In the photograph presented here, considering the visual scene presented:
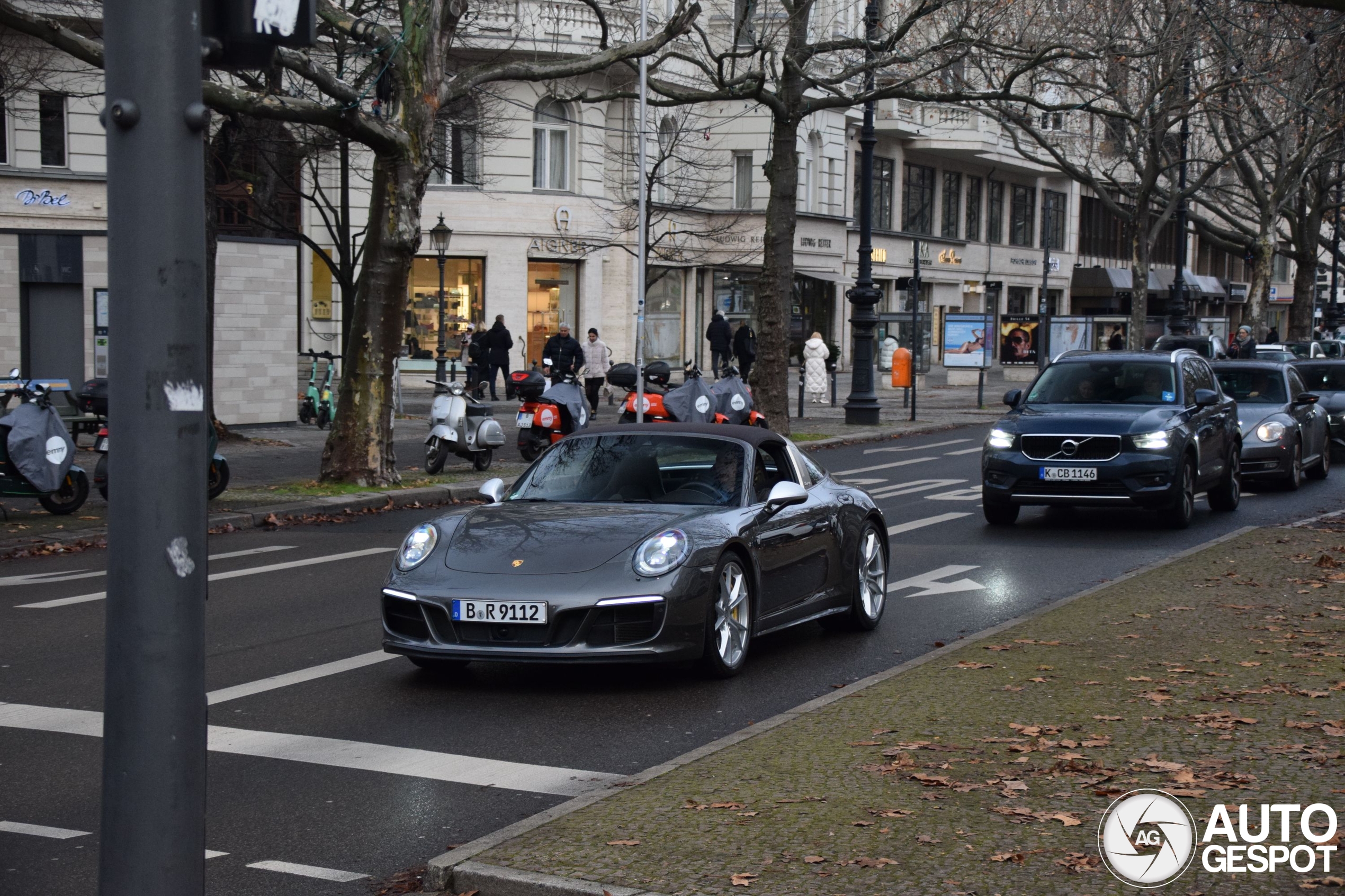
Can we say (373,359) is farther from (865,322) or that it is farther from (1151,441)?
(865,322)

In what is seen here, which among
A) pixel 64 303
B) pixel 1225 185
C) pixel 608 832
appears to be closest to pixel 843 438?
pixel 64 303

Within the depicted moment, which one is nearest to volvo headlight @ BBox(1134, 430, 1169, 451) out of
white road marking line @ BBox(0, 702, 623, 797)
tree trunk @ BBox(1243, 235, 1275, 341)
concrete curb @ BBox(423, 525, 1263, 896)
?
concrete curb @ BBox(423, 525, 1263, 896)

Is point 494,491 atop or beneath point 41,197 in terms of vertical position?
beneath

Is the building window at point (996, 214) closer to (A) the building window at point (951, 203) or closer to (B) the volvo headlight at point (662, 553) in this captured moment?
(A) the building window at point (951, 203)

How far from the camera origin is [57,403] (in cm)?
2645

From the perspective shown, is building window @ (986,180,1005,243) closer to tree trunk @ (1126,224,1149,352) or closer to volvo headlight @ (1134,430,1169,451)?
tree trunk @ (1126,224,1149,352)

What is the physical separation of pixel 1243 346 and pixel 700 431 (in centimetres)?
2900

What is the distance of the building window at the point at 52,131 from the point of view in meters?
36.1

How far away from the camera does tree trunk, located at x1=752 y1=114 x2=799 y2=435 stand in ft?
87.1

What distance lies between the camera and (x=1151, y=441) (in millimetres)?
15156

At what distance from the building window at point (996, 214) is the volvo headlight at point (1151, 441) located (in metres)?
53.2

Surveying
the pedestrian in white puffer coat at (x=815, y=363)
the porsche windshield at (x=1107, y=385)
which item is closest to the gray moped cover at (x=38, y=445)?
the porsche windshield at (x=1107, y=385)

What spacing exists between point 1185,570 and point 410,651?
6283 millimetres

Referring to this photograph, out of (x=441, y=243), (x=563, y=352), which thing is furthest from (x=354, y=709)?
(x=441, y=243)
